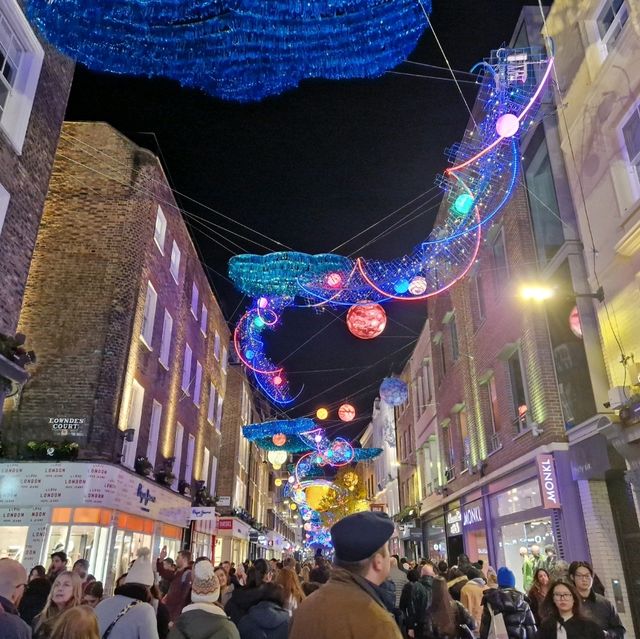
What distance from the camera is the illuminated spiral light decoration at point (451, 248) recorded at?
1064cm

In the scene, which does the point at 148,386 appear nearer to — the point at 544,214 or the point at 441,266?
the point at 441,266

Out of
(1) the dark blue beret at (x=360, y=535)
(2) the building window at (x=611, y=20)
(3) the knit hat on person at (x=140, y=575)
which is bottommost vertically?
(3) the knit hat on person at (x=140, y=575)

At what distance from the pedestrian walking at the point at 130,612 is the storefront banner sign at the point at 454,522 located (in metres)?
19.0

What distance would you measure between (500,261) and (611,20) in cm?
707

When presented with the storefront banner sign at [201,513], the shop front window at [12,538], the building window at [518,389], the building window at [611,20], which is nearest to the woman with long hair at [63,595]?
the shop front window at [12,538]

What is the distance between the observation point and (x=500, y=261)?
678 inches

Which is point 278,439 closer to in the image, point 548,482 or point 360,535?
point 548,482

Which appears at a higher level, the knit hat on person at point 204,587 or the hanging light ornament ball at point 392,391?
the hanging light ornament ball at point 392,391

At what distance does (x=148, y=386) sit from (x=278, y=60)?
1438 cm

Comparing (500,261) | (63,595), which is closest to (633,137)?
(500,261)

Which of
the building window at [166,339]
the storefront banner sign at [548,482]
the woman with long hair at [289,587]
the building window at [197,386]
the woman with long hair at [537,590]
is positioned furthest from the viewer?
the building window at [197,386]

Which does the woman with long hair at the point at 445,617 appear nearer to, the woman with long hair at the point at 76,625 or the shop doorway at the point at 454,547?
the woman with long hair at the point at 76,625

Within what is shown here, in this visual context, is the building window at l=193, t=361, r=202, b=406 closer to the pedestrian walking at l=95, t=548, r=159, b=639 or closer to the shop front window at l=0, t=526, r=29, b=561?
the shop front window at l=0, t=526, r=29, b=561

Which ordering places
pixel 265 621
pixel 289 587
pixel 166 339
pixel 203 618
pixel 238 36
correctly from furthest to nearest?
pixel 166 339
pixel 289 587
pixel 238 36
pixel 265 621
pixel 203 618
